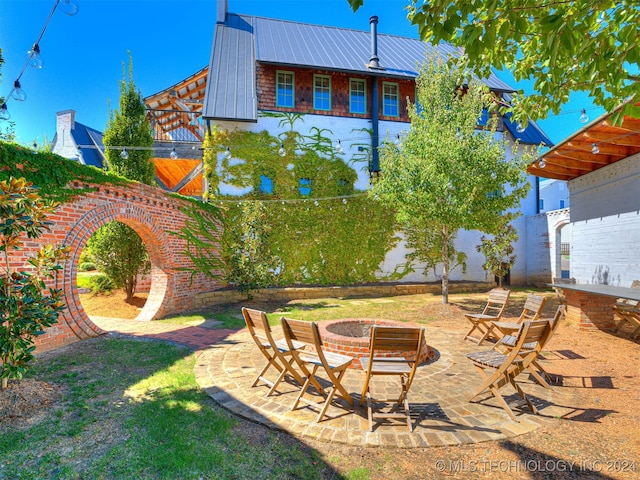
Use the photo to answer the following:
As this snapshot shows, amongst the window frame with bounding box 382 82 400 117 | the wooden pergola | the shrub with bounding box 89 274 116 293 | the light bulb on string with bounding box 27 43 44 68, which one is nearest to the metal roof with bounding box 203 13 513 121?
the window frame with bounding box 382 82 400 117

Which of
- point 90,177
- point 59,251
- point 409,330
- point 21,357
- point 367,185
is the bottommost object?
point 21,357

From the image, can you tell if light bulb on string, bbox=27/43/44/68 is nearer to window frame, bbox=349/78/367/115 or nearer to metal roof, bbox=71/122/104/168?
window frame, bbox=349/78/367/115

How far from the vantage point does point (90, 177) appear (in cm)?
629

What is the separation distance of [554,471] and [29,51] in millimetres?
8168

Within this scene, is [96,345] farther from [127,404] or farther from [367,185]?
[367,185]

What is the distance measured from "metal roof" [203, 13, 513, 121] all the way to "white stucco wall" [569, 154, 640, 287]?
7.06 metres

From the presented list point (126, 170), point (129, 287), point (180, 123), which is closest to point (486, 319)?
point (129, 287)

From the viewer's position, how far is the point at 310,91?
46.4 ft

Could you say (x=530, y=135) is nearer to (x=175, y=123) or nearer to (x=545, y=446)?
(x=545, y=446)

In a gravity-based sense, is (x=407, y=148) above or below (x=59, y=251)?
above

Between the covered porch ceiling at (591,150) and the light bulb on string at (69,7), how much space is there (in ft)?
28.0

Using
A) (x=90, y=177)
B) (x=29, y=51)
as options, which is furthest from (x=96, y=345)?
(x=29, y=51)

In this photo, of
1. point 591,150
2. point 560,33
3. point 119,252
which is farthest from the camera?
point 119,252

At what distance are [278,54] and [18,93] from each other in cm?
1068
